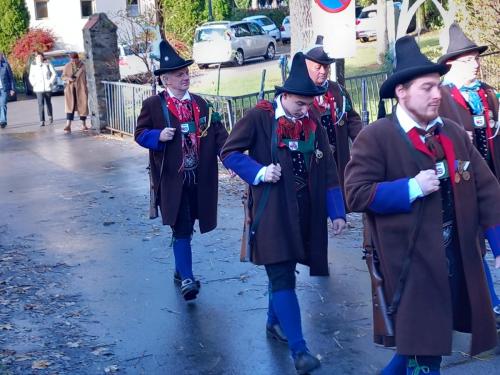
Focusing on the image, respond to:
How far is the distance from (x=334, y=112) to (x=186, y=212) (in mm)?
1415

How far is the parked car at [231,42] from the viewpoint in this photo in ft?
109

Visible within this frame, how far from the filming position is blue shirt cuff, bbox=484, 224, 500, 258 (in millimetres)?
4469

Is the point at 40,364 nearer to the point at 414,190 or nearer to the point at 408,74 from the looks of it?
the point at 414,190

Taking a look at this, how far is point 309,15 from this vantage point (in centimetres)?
1292

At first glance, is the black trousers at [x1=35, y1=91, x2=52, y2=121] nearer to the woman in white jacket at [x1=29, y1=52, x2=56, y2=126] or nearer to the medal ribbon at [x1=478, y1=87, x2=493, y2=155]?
the woman in white jacket at [x1=29, y1=52, x2=56, y2=126]

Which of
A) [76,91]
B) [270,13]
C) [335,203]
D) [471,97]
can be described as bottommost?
[76,91]

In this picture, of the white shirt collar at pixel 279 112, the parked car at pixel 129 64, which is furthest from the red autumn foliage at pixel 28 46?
the white shirt collar at pixel 279 112

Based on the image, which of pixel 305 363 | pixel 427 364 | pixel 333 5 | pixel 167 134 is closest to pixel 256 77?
pixel 333 5

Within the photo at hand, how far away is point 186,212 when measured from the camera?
24.0 ft

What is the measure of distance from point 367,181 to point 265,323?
242 cm

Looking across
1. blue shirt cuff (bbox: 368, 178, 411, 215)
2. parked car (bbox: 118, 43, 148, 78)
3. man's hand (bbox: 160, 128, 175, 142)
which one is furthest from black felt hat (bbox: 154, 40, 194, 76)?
parked car (bbox: 118, 43, 148, 78)

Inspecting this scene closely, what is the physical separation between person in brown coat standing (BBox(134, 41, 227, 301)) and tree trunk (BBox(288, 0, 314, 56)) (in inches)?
228

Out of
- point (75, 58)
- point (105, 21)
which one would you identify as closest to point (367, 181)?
point (105, 21)

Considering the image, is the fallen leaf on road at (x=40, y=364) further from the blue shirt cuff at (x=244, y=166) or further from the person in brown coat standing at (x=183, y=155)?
the blue shirt cuff at (x=244, y=166)
